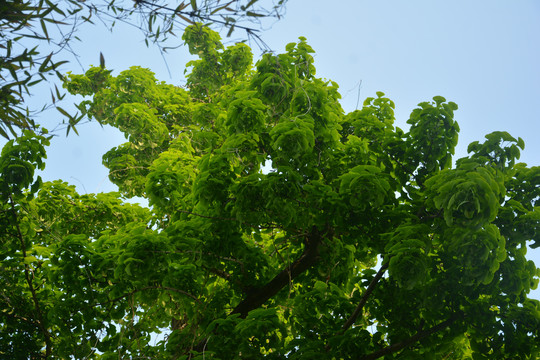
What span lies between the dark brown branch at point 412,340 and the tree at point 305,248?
0.05 ft

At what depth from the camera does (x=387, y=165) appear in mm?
5371

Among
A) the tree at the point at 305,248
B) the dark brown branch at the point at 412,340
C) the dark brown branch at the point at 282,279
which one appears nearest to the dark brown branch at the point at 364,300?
the tree at the point at 305,248

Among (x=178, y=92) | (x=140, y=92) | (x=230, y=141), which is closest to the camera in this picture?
(x=230, y=141)

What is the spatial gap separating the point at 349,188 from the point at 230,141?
146cm

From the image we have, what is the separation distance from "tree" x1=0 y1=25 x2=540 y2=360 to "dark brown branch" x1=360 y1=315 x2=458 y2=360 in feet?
0.05

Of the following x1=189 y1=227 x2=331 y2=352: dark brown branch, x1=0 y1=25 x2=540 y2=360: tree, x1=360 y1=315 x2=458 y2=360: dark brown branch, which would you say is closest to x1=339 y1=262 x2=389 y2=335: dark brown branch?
x1=0 y1=25 x2=540 y2=360: tree

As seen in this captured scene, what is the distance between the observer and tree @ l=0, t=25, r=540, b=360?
4535 millimetres

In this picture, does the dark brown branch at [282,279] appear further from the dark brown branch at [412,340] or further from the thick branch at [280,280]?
the dark brown branch at [412,340]

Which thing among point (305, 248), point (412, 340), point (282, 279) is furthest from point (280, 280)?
point (412, 340)

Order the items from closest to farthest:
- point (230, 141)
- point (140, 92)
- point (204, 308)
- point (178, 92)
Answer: point (230, 141)
point (204, 308)
point (140, 92)
point (178, 92)

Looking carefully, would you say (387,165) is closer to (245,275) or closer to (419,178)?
(419,178)

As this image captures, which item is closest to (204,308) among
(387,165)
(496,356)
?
(387,165)

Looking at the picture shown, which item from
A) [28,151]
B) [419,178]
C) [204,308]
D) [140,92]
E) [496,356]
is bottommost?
[496,356]

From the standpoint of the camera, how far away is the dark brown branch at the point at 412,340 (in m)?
4.71
